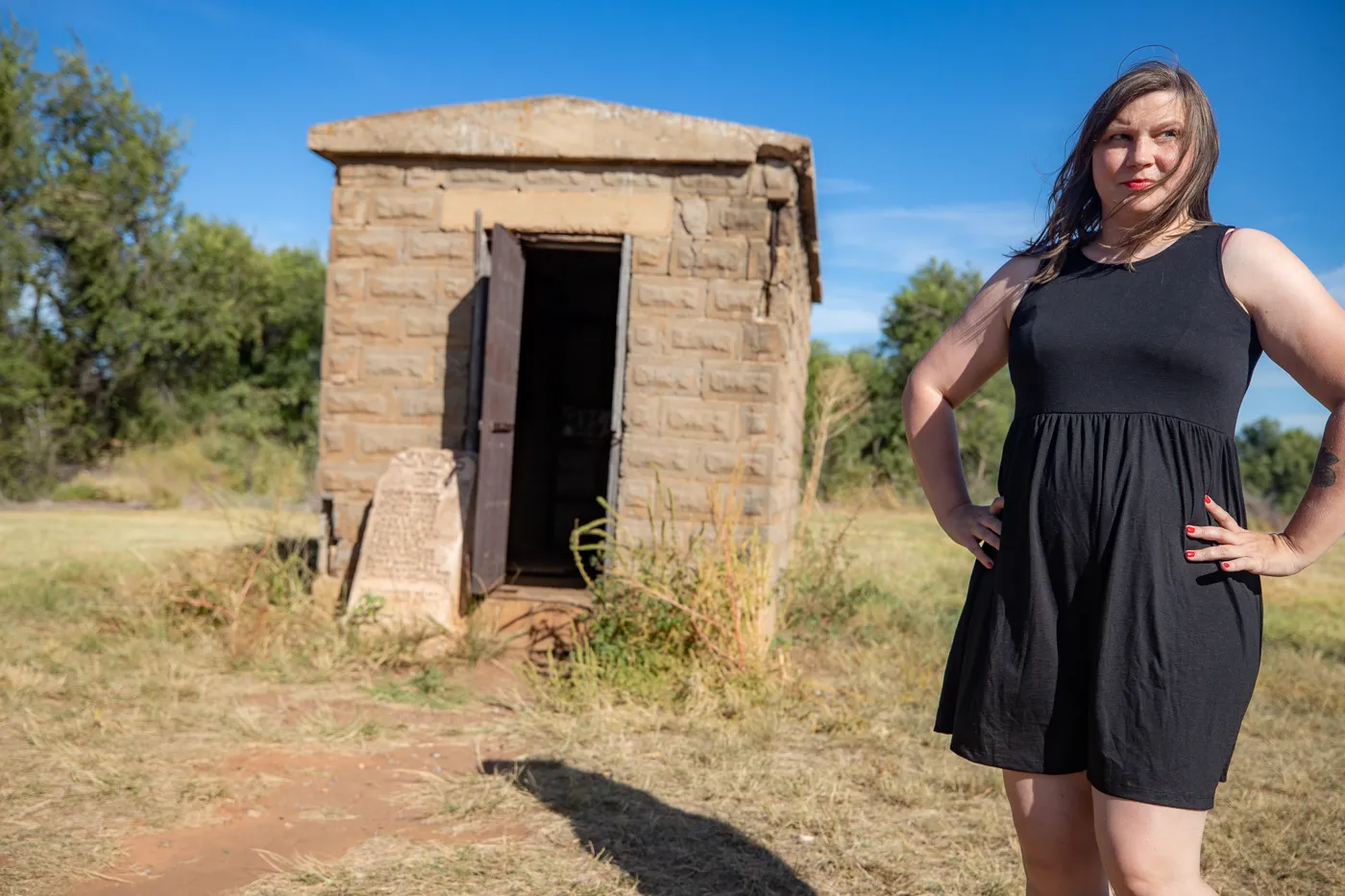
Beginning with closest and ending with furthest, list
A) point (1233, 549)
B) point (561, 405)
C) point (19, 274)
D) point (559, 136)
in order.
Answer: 1. point (1233, 549)
2. point (559, 136)
3. point (561, 405)
4. point (19, 274)

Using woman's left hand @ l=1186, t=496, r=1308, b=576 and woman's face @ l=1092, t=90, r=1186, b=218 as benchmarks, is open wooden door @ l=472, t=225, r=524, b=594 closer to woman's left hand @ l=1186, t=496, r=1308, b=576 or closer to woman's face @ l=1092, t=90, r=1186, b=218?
woman's face @ l=1092, t=90, r=1186, b=218

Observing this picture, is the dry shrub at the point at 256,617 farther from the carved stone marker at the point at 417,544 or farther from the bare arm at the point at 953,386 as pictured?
the bare arm at the point at 953,386

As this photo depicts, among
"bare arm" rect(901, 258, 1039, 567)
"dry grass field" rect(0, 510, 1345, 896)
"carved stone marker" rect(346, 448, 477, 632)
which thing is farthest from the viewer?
"carved stone marker" rect(346, 448, 477, 632)

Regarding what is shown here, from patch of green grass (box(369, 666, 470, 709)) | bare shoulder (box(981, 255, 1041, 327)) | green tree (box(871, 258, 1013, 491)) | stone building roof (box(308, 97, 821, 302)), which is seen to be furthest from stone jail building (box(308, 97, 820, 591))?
green tree (box(871, 258, 1013, 491))

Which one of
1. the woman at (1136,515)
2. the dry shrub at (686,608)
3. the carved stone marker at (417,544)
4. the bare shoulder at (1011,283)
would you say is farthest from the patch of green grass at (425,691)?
the bare shoulder at (1011,283)

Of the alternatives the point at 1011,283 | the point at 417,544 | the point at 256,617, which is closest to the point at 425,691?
the point at 417,544

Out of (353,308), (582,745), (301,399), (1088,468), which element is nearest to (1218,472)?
(1088,468)

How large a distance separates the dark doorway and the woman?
8.11 meters

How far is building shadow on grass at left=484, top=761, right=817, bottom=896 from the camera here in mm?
3232

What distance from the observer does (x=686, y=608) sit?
4945 mm

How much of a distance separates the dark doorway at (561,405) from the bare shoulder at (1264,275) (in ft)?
27.2

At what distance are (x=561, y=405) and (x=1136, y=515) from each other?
29.6ft

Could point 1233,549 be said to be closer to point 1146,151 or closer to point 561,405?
point 1146,151

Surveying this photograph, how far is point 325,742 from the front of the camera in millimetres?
4543
